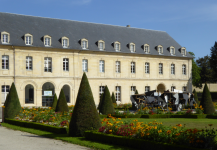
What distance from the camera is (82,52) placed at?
34.1 m

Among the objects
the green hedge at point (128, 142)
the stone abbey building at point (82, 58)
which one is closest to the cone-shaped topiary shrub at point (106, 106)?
the green hedge at point (128, 142)

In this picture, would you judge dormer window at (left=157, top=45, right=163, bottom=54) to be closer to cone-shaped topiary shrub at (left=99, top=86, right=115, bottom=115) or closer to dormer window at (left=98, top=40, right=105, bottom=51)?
dormer window at (left=98, top=40, right=105, bottom=51)

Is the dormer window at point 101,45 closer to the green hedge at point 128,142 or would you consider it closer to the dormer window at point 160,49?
the dormer window at point 160,49

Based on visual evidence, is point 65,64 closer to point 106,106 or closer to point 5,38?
Answer: point 5,38

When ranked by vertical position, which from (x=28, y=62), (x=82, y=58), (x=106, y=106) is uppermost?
(x=82, y=58)

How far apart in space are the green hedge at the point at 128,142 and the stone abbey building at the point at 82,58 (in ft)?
72.5

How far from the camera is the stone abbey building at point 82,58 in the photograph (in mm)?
31266

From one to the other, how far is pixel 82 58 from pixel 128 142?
25.5 metres

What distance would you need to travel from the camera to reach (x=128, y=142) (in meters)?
9.23

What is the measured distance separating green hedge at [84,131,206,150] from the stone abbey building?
2208 centimetres

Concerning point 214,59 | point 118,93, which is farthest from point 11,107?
point 214,59

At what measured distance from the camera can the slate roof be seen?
32.2 meters

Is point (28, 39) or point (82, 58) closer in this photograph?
point (28, 39)

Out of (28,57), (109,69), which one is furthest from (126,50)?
(28,57)
